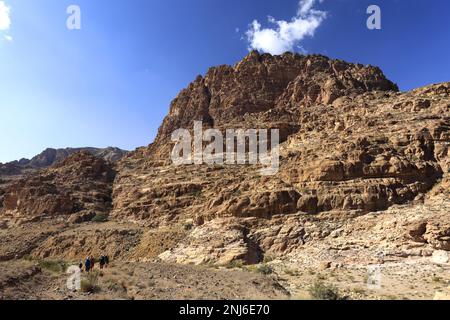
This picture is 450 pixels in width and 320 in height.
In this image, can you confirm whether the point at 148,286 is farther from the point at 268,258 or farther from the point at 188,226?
the point at 188,226

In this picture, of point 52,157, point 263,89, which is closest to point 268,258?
point 263,89

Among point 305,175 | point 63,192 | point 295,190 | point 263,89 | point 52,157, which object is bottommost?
point 63,192

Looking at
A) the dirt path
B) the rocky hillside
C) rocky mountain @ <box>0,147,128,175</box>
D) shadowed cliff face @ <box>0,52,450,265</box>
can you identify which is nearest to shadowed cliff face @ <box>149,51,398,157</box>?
the rocky hillside

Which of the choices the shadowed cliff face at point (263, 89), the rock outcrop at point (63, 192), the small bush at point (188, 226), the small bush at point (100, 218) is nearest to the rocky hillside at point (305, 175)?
the shadowed cliff face at point (263, 89)

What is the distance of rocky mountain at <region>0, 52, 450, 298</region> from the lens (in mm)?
22938

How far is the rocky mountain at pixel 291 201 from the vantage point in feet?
75.3

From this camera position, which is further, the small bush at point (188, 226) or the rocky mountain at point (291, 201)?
the small bush at point (188, 226)

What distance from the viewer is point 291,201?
96.4ft

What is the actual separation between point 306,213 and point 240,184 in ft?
28.9

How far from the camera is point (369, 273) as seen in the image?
1897 centimetres

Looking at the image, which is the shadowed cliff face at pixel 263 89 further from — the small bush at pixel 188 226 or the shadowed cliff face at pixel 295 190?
the small bush at pixel 188 226
